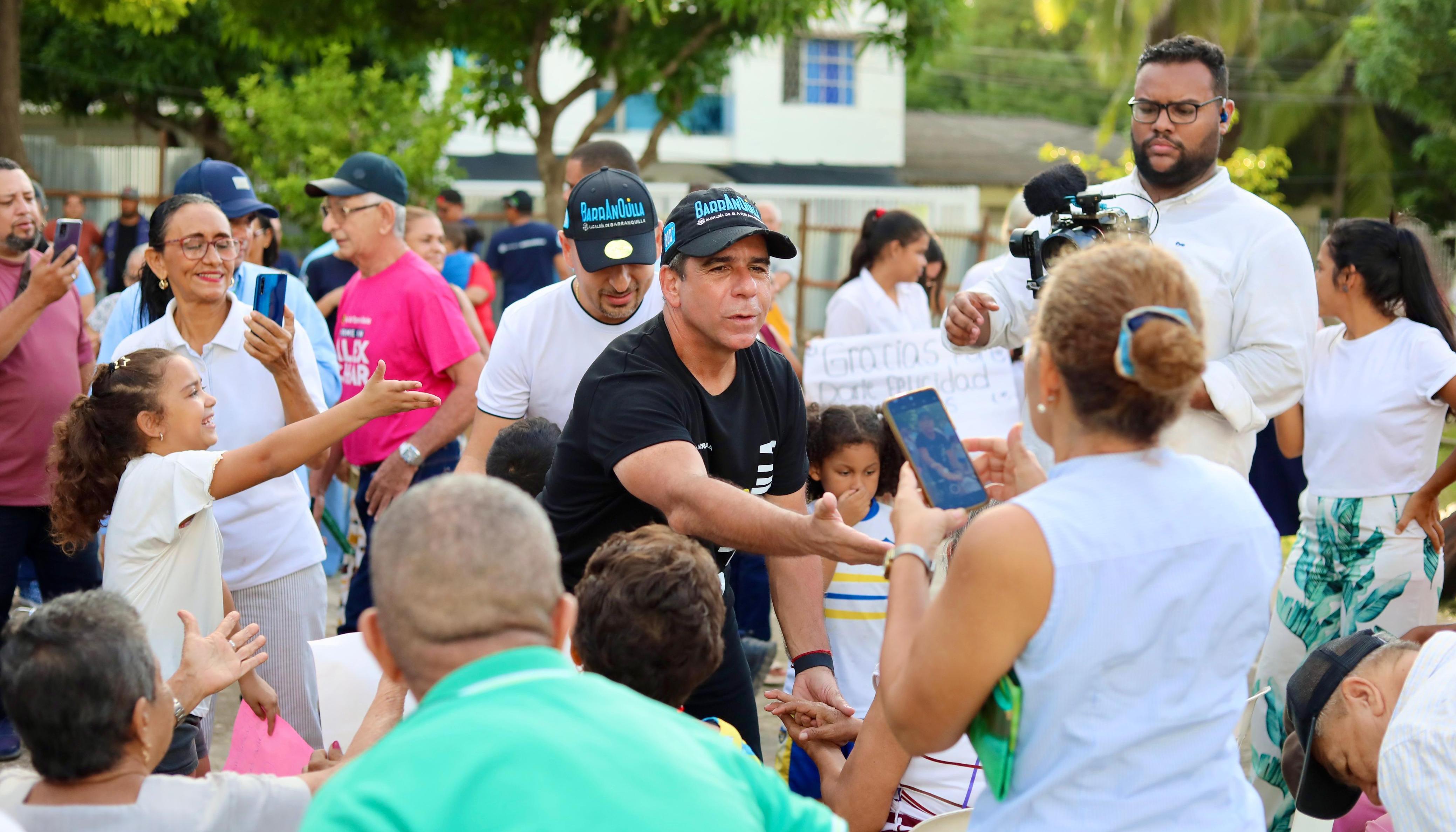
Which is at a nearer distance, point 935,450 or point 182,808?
point 182,808

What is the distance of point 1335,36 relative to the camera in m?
31.9

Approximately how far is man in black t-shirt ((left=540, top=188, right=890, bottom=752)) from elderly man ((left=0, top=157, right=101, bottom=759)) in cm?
267

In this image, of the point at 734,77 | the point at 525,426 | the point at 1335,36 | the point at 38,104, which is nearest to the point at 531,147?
the point at 734,77

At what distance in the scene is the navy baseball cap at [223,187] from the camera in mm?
5191

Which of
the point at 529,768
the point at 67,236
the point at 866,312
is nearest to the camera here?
the point at 529,768

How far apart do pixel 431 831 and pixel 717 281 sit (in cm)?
185

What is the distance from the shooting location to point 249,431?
14.1 feet

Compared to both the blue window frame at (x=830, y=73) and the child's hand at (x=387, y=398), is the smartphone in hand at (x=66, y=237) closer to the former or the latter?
the child's hand at (x=387, y=398)

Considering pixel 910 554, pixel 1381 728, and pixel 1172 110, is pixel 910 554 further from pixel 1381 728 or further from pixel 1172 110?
pixel 1172 110

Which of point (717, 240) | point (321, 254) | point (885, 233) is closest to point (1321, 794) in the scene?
point (717, 240)

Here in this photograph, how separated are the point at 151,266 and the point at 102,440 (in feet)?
3.74

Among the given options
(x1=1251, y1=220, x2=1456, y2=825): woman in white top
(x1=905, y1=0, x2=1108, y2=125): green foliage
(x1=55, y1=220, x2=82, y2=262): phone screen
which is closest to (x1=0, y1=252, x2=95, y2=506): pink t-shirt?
(x1=55, y1=220, x2=82, y2=262): phone screen

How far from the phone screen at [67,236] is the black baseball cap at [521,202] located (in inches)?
307

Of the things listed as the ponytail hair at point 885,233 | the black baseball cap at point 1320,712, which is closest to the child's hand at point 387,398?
the black baseball cap at point 1320,712
